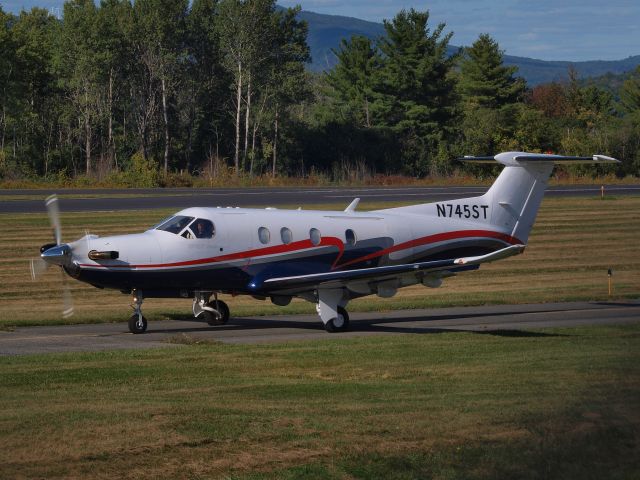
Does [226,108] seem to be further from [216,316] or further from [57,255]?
[57,255]

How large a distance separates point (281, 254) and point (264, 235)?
1.85ft

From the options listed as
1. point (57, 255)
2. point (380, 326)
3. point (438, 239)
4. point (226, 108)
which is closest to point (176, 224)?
point (57, 255)

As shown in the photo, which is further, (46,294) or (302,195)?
(302,195)

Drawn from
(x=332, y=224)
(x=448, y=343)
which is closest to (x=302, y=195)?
(x=332, y=224)

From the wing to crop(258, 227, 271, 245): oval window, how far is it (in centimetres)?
85

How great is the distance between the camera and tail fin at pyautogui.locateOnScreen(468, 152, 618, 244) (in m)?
25.1

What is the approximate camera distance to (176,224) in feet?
71.1

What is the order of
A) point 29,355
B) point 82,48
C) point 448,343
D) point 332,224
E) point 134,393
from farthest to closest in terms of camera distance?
point 82,48 < point 332,224 < point 448,343 < point 29,355 < point 134,393

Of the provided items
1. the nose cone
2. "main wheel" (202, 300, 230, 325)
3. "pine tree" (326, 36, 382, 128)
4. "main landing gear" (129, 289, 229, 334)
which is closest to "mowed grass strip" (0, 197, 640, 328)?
"main landing gear" (129, 289, 229, 334)

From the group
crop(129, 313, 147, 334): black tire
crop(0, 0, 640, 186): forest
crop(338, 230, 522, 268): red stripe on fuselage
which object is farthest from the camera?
crop(0, 0, 640, 186): forest

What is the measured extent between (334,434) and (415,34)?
75699 mm

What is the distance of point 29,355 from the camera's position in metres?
17.9

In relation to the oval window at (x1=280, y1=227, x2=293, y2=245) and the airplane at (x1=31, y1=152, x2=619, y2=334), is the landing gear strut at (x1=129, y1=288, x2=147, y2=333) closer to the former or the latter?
the airplane at (x1=31, y1=152, x2=619, y2=334)

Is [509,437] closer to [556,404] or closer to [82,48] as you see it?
[556,404]
